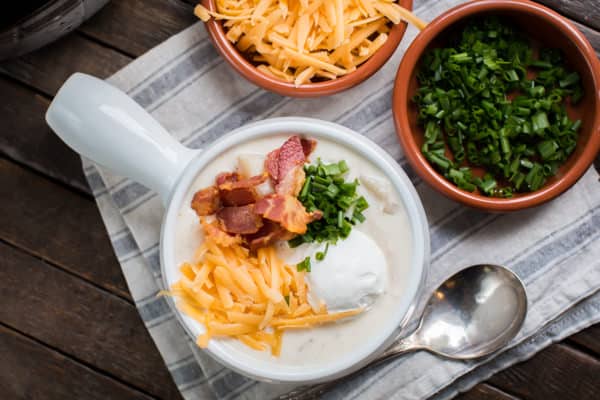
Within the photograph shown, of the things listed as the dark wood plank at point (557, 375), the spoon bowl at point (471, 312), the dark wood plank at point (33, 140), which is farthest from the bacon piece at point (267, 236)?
the dark wood plank at point (557, 375)

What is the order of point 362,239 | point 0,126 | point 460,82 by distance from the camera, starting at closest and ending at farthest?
1. point 362,239
2. point 460,82
3. point 0,126

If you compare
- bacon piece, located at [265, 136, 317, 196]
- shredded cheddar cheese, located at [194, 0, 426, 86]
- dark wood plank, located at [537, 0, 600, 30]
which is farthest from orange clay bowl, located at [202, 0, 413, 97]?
dark wood plank, located at [537, 0, 600, 30]

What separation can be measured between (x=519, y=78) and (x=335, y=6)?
0.42 m

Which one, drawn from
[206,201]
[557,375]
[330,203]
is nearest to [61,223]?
[206,201]

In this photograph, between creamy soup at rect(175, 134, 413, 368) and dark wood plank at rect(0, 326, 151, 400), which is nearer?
creamy soup at rect(175, 134, 413, 368)

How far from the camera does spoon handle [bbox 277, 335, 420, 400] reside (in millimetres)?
1537

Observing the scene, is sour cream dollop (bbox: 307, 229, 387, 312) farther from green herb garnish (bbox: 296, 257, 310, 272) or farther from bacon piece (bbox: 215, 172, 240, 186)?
bacon piece (bbox: 215, 172, 240, 186)

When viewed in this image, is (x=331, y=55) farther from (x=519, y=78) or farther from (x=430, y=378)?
(x=430, y=378)

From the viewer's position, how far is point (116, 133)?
4.51 feet

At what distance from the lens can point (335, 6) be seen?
144 centimetres

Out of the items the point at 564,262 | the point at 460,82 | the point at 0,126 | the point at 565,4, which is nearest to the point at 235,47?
the point at 460,82

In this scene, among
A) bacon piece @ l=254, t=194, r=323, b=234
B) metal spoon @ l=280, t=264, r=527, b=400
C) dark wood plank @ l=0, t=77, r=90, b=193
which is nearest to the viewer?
bacon piece @ l=254, t=194, r=323, b=234

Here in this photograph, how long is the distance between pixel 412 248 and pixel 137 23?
2.65ft

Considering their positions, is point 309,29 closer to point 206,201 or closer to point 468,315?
point 206,201
